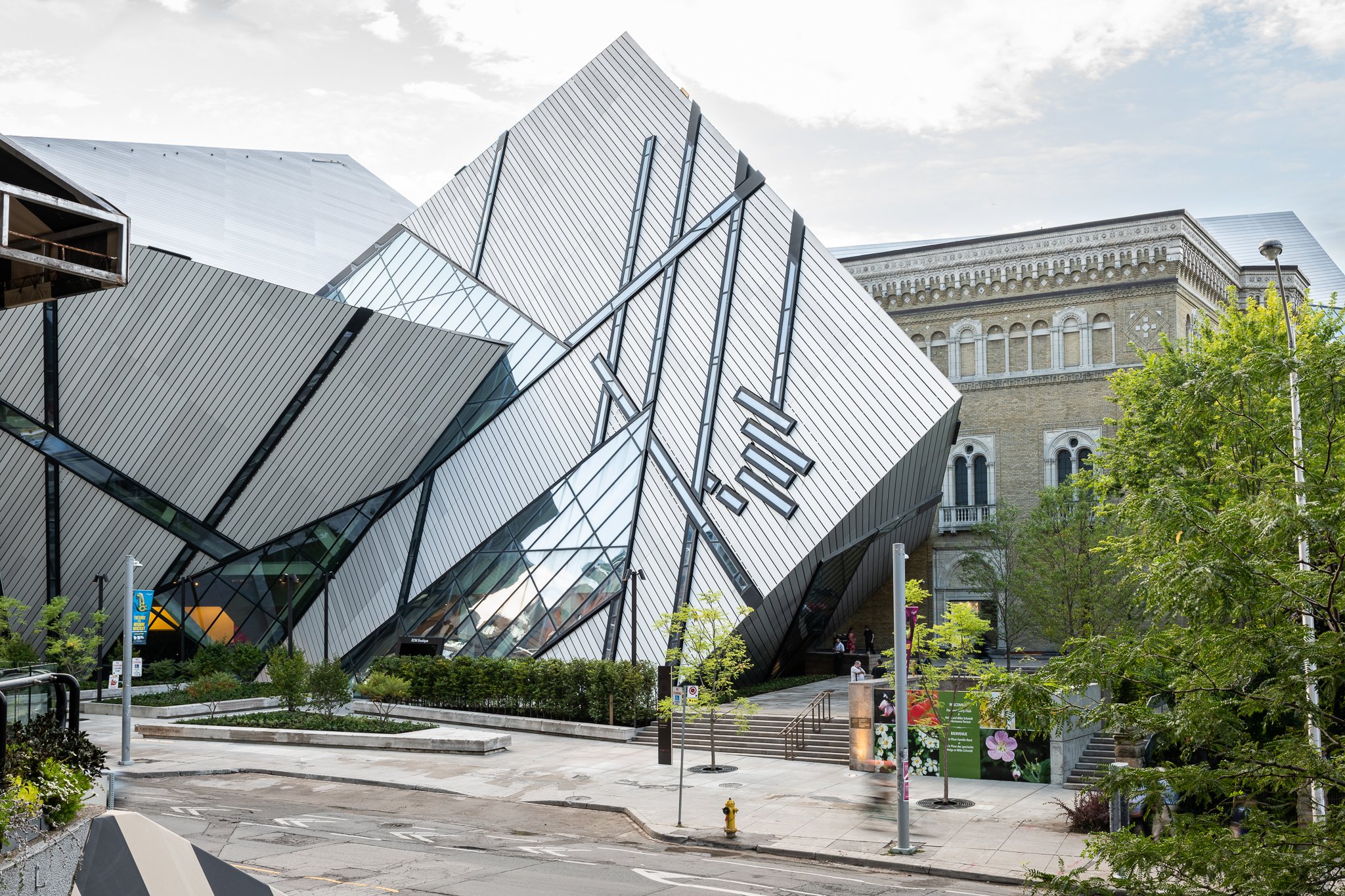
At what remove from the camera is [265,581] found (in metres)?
43.9

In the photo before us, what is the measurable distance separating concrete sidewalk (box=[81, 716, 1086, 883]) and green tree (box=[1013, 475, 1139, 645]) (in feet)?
44.2

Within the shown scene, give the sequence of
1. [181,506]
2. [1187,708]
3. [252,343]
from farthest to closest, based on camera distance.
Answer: [181,506] → [252,343] → [1187,708]

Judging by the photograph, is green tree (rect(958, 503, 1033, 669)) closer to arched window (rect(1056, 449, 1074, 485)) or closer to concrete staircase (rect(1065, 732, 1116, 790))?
arched window (rect(1056, 449, 1074, 485))

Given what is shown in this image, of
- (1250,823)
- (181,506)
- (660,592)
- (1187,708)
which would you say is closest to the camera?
(1250,823)

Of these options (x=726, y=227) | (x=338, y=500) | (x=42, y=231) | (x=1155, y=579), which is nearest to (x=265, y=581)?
(x=338, y=500)

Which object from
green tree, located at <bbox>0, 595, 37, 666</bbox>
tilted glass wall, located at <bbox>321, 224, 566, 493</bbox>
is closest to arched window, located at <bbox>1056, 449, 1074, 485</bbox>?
tilted glass wall, located at <bbox>321, 224, 566, 493</bbox>

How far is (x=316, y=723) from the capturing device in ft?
111

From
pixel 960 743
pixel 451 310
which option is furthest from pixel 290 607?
pixel 960 743

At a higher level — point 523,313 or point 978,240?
point 978,240

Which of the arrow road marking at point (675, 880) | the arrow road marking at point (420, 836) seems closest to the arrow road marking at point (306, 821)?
the arrow road marking at point (420, 836)

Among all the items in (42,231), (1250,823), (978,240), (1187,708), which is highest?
(978,240)

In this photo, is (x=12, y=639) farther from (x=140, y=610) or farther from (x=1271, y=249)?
(x=1271, y=249)

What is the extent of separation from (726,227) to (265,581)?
71.4 ft

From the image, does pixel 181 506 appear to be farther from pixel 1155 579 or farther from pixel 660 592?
pixel 1155 579
